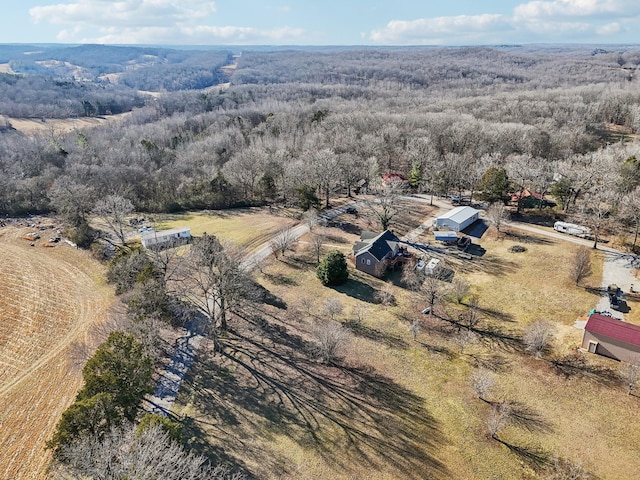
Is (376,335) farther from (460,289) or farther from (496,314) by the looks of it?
(496,314)

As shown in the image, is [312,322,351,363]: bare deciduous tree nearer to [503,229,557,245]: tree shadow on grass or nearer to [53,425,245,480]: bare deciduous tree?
[53,425,245,480]: bare deciduous tree

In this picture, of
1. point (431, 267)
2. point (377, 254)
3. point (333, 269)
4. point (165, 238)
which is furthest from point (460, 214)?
point (165, 238)

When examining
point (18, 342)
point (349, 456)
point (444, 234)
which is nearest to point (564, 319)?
point (444, 234)

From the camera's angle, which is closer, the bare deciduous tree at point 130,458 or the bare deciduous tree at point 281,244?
the bare deciduous tree at point 130,458

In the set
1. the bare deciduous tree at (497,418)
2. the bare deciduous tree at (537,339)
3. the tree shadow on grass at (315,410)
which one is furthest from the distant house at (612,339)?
the tree shadow on grass at (315,410)

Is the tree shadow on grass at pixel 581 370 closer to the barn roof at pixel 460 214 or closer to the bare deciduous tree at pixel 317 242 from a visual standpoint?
the barn roof at pixel 460 214

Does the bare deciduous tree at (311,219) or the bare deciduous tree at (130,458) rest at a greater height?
the bare deciduous tree at (130,458)
